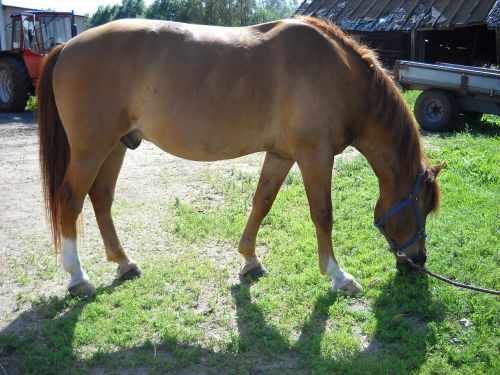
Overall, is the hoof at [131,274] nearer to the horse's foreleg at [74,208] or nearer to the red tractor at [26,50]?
the horse's foreleg at [74,208]

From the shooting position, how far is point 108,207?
13.5 ft

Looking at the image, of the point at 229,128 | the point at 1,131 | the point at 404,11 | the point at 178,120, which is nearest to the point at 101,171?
the point at 178,120

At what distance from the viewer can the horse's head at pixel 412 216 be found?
3.66m

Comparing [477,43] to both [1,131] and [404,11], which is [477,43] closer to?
[404,11]

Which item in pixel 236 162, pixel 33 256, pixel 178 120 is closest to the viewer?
pixel 178 120

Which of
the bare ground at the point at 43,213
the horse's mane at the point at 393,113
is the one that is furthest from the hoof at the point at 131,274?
the horse's mane at the point at 393,113

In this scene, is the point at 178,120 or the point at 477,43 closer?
the point at 178,120

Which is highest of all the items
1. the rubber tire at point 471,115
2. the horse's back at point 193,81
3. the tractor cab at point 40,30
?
the tractor cab at point 40,30

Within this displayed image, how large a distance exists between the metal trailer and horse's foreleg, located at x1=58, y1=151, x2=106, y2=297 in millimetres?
7887

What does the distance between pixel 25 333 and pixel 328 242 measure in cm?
224

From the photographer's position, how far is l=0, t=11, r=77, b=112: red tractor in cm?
1372

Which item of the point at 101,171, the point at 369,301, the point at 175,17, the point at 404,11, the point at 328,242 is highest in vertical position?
the point at 175,17

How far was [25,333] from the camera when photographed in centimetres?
329

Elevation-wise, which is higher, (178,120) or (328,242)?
(178,120)
